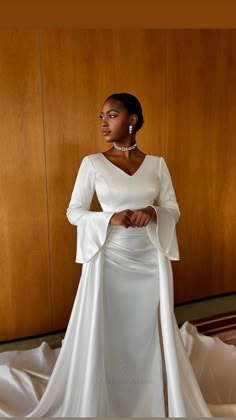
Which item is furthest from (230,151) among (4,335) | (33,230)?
(4,335)

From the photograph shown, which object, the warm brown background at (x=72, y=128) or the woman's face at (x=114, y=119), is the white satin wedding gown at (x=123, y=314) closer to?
the woman's face at (x=114, y=119)

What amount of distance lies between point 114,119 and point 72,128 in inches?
43.7

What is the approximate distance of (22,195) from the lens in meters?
2.55

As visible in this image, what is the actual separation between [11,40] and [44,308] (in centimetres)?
169

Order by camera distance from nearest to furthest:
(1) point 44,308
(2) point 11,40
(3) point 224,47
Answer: (2) point 11,40, (1) point 44,308, (3) point 224,47

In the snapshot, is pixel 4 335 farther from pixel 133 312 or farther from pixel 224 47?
pixel 224 47

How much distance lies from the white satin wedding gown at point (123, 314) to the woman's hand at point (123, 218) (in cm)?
4

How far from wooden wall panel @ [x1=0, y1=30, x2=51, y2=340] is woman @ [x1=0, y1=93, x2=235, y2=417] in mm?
998

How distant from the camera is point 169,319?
1571 mm

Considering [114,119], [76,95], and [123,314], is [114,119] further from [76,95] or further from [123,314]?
[76,95]

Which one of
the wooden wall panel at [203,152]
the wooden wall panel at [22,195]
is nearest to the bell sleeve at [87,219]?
the wooden wall panel at [22,195]

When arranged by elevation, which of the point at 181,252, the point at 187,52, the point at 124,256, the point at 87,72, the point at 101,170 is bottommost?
the point at 181,252

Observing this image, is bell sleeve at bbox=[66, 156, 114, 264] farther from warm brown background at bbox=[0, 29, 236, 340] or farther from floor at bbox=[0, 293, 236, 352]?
floor at bbox=[0, 293, 236, 352]

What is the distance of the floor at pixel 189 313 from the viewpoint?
2.66 meters
